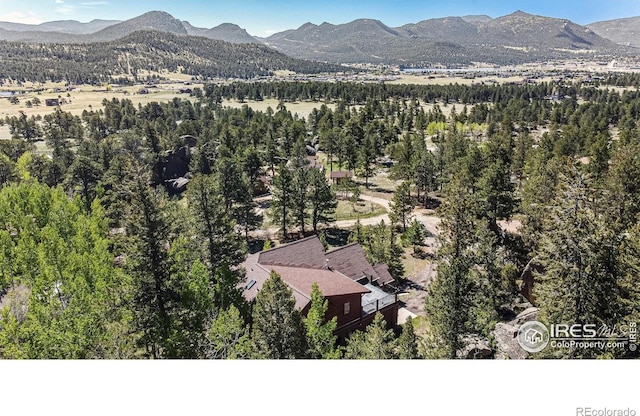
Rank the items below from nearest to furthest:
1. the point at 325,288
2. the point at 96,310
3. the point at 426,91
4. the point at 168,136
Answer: the point at 96,310
the point at 325,288
the point at 168,136
the point at 426,91

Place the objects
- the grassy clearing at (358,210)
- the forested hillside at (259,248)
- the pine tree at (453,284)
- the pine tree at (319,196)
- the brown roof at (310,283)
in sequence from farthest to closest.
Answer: the grassy clearing at (358,210) < the pine tree at (319,196) < the brown roof at (310,283) < the pine tree at (453,284) < the forested hillside at (259,248)

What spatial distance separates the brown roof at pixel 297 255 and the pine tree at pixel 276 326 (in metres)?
7.21

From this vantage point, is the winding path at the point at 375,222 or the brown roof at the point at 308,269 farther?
the winding path at the point at 375,222

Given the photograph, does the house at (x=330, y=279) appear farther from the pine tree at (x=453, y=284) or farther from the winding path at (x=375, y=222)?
the winding path at (x=375, y=222)

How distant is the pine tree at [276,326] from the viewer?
13.5 metres

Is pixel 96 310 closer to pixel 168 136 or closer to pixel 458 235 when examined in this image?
pixel 458 235

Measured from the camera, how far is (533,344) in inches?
420

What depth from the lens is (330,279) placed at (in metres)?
19.9

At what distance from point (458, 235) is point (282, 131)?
6237cm

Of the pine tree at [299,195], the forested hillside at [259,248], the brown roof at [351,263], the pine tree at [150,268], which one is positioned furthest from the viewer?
Result: the pine tree at [299,195]

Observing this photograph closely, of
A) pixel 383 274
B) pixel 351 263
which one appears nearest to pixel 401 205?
pixel 383 274

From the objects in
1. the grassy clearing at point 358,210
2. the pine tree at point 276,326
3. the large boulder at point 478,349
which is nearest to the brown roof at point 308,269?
the pine tree at point 276,326

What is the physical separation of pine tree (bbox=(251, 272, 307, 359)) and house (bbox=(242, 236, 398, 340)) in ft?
11.4

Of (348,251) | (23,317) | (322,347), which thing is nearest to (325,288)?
(322,347)
